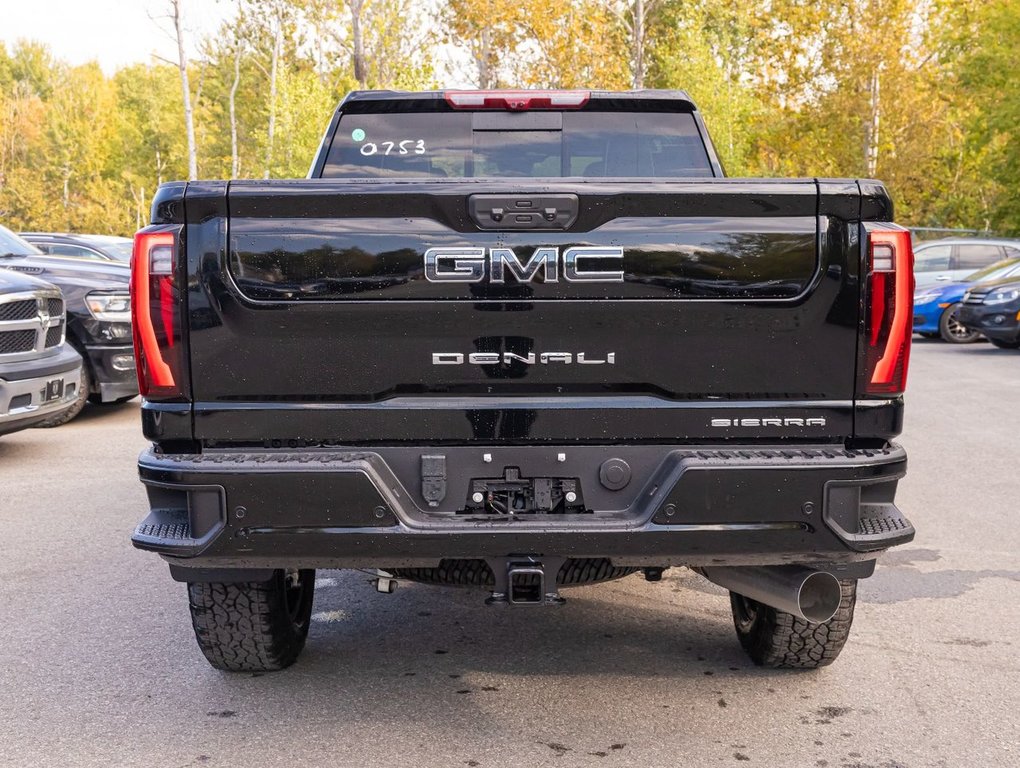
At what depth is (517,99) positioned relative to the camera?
5.00 m

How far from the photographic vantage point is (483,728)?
389 centimetres

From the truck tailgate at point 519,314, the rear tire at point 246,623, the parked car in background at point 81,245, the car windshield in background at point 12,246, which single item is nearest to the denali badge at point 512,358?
the truck tailgate at point 519,314

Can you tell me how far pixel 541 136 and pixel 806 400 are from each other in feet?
7.11

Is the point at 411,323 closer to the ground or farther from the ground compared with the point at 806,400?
farther from the ground

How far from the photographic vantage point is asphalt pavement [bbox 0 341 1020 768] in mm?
3729

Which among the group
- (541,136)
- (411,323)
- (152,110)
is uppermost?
(152,110)

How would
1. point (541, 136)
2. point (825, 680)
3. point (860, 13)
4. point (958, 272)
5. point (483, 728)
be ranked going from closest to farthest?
Answer: 1. point (483, 728)
2. point (825, 680)
3. point (541, 136)
4. point (958, 272)
5. point (860, 13)

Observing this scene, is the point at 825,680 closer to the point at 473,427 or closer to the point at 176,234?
the point at 473,427

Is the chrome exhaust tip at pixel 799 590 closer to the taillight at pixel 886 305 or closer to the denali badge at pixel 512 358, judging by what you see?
the taillight at pixel 886 305

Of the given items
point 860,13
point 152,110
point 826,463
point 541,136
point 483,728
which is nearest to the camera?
point 826,463

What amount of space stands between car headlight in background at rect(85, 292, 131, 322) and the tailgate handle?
330 inches

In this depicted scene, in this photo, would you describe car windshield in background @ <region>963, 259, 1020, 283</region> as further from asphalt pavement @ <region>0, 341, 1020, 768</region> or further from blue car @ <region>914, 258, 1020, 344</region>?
asphalt pavement @ <region>0, 341, 1020, 768</region>

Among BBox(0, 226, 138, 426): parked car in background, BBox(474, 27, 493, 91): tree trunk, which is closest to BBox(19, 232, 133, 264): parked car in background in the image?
BBox(0, 226, 138, 426): parked car in background

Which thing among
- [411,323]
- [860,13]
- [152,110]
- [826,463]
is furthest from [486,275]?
[152,110]
